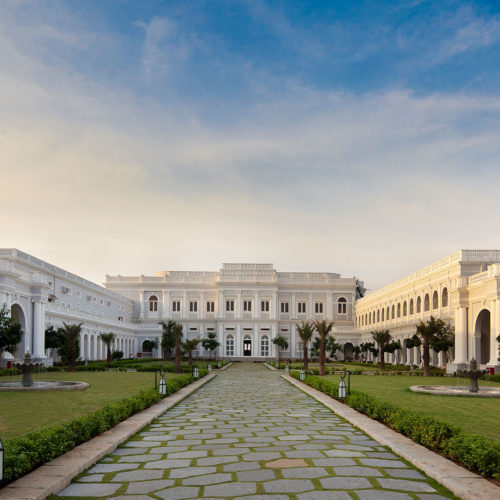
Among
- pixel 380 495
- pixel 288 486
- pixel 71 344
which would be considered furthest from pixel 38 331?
pixel 380 495

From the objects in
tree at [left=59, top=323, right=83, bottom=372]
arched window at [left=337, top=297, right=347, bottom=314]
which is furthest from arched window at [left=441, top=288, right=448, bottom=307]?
arched window at [left=337, top=297, right=347, bottom=314]

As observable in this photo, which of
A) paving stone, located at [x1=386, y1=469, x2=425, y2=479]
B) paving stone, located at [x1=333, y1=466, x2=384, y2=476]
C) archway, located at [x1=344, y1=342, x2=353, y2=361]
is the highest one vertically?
paving stone, located at [x1=333, y1=466, x2=384, y2=476]

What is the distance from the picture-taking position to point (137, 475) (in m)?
7.13

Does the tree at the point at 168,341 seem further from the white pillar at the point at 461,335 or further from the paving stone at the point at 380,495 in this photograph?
the paving stone at the point at 380,495

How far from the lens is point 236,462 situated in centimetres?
782

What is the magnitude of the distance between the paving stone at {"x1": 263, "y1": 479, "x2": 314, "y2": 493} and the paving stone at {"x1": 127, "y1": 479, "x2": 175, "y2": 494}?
1.14 m

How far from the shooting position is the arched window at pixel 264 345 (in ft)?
236

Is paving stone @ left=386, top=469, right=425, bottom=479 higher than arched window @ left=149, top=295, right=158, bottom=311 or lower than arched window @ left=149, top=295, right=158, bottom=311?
lower

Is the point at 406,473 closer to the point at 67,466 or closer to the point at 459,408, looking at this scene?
the point at 67,466

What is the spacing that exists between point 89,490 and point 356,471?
326 centimetres

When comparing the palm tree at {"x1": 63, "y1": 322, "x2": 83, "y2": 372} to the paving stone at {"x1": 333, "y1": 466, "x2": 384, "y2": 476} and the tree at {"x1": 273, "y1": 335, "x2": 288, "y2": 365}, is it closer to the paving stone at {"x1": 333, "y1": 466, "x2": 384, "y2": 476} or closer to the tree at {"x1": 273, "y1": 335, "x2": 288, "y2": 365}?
the paving stone at {"x1": 333, "y1": 466, "x2": 384, "y2": 476}

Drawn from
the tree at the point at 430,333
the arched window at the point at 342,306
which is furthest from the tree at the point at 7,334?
the arched window at the point at 342,306

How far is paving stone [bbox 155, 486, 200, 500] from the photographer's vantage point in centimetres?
617

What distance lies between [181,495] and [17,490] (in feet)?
5.60
